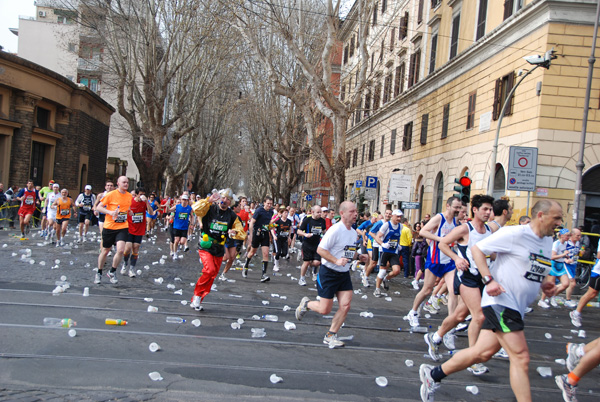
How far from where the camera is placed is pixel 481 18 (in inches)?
829

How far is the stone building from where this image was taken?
2393 centimetres

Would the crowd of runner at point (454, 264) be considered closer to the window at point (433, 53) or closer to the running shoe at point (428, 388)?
the running shoe at point (428, 388)

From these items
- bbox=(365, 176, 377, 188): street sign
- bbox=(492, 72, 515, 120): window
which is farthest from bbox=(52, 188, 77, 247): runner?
bbox=(492, 72, 515, 120): window

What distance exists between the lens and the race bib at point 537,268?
4320 mm

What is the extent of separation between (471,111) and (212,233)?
52.4 feet

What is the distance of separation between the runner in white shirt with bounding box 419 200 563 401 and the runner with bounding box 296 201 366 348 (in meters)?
2.02

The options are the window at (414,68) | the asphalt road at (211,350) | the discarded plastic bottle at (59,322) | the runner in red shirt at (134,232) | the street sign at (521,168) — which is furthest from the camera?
the window at (414,68)

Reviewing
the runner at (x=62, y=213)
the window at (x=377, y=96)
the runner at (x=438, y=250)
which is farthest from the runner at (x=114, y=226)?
the window at (x=377, y=96)


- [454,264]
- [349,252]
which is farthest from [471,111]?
[349,252]

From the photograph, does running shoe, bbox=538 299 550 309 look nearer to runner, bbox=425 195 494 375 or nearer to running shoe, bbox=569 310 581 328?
running shoe, bbox=569 310 581 328

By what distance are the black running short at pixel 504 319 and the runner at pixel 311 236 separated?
7475mm

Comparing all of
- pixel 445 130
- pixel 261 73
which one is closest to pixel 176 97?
pixel 261 73

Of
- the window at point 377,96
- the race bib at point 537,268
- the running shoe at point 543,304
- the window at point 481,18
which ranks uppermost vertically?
the window at point 481,18

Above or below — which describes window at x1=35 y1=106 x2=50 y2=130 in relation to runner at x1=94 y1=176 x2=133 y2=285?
above
